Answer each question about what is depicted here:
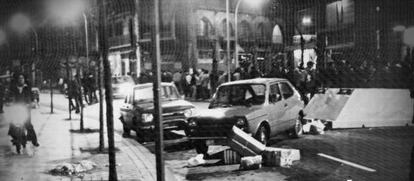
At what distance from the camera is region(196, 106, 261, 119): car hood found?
8.76 metres

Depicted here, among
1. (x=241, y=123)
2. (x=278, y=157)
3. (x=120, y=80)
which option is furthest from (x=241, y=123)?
(x=120, y=80)

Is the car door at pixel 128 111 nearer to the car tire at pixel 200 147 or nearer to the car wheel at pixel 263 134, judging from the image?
the car tire at pixel 200 147

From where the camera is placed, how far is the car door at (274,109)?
952 centimetres

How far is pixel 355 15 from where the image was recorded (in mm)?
32719

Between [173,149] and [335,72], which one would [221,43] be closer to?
[335,72]

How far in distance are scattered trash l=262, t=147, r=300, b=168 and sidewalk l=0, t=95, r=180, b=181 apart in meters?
1.83

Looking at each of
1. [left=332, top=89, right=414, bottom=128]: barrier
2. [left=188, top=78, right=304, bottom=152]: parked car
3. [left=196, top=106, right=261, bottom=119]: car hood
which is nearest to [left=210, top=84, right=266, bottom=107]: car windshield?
[left=188, top=78, right=304, bottom=152]: parked car

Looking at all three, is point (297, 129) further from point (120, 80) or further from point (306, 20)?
point (306, 20)

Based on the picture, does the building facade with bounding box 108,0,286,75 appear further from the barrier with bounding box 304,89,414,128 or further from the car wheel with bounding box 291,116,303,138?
the car wheel with bounding box 291,116,303,138

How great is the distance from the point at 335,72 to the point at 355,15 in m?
14.4

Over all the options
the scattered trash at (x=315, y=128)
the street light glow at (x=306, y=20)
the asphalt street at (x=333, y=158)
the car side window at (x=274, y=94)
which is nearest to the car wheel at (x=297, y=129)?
the asphalt street at (x=333, y=158)

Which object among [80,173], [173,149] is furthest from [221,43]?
[80,173]

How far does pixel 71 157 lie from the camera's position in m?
8.90

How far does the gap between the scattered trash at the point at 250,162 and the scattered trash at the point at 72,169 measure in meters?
2.80
